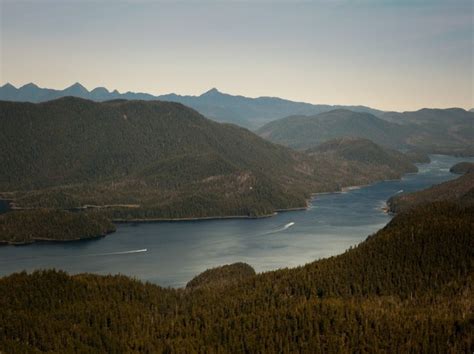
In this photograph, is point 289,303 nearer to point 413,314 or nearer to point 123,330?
point 413,314

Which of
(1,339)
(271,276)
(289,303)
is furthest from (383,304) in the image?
(1,339)

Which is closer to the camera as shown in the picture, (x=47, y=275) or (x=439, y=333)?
(x=439, y=333)

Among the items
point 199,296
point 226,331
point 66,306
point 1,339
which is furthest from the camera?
point 199,296

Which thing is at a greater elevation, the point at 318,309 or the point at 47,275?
the point at 47,275

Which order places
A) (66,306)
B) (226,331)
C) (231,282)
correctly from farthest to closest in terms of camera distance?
(231,282) < (66,306) < (226,331)

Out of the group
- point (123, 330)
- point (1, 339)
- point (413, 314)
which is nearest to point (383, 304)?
point (413, 314)

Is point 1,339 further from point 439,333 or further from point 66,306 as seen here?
point 439,333
